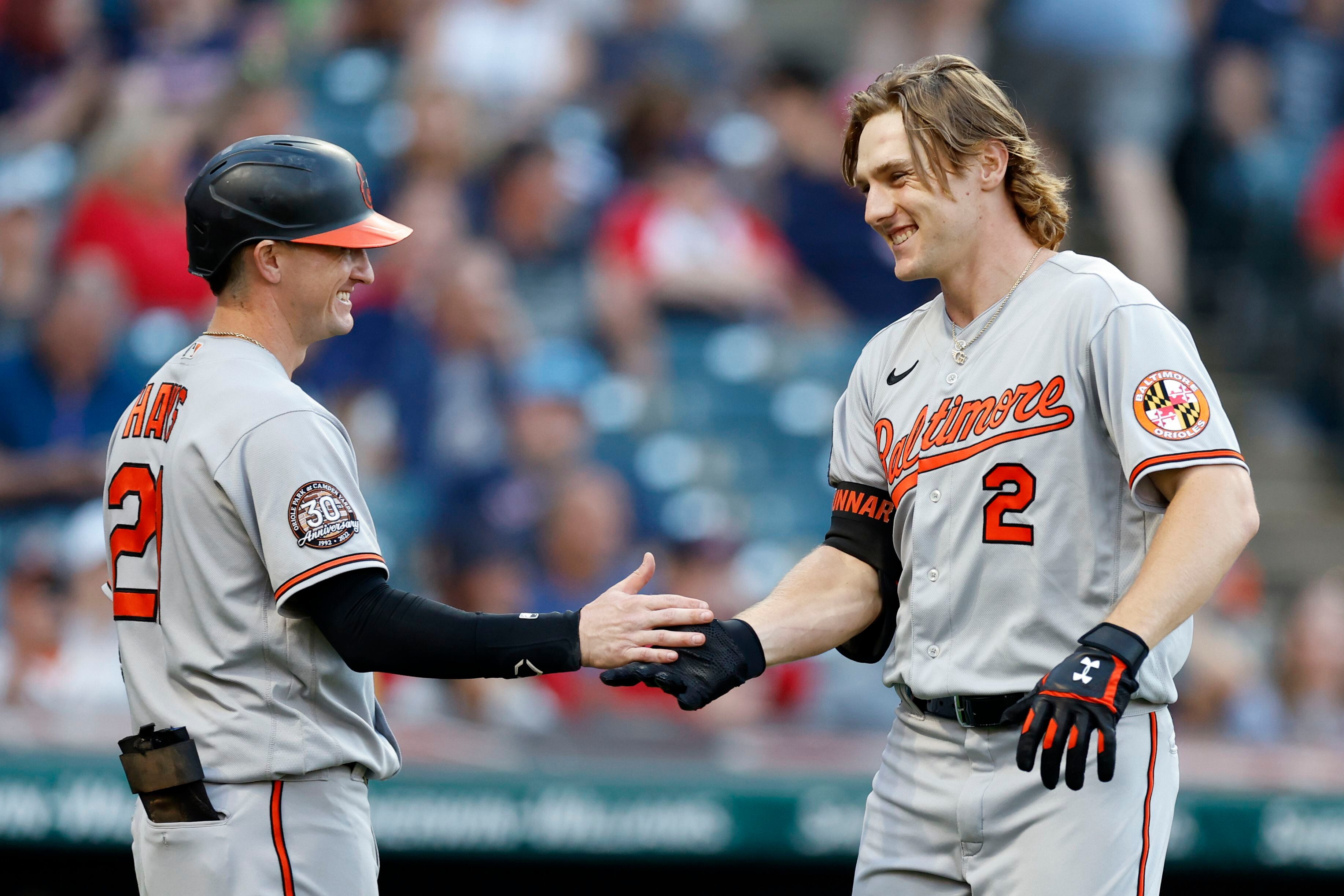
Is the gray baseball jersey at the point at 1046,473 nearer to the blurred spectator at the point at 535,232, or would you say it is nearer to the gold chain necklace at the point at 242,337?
the gold chain necklace at the point at 242,337

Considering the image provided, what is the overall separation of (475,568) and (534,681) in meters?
0.58

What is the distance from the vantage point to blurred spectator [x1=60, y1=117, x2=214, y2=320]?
6.62 meters

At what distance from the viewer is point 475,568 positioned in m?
5.91

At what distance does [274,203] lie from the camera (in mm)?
2572

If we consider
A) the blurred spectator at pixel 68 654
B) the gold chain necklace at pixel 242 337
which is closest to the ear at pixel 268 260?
the gold chain necklace at pixel 242 337

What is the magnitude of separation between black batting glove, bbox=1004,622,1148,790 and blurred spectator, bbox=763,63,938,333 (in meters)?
5.37

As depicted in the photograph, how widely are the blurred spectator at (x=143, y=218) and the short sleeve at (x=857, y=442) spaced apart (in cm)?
422

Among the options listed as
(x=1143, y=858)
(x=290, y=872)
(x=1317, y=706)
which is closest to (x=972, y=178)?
(x=1143, y=858)

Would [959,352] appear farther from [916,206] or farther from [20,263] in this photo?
[20,263]

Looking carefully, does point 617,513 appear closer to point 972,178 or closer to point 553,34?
point 553,34

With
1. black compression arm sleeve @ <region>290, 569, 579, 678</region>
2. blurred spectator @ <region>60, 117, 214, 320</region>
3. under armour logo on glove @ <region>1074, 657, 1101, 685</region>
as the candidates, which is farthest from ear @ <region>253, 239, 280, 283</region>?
blurred spectator @ <region>60, 117, 214, 320</region>

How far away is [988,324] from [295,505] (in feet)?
4.22

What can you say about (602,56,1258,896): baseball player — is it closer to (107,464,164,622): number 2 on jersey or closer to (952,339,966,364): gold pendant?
(952,339,966,364): gold pendant

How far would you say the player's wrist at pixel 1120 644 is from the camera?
2326 millimetres
